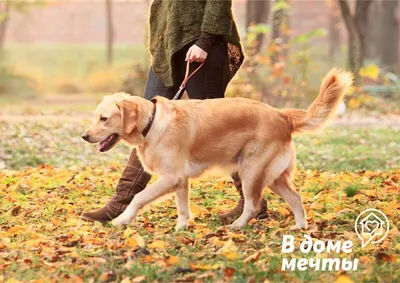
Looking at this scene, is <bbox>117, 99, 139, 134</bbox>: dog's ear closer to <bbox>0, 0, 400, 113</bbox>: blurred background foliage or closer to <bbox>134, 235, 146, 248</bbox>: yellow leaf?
<bbox>134, 235, 146, 248</bbox>: yellow leaf

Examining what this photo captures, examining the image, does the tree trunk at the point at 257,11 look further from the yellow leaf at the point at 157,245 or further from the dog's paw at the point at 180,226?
the yellow leaf at the point at 157,245

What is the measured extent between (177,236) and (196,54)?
1.29 m

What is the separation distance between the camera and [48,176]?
8.73m

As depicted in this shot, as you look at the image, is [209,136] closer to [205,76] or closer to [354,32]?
[205,76]

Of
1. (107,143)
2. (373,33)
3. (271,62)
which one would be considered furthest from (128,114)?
(373,33)

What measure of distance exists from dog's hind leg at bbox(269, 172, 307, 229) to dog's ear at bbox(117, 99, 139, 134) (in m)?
1.09

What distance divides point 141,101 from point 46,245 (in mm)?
1103

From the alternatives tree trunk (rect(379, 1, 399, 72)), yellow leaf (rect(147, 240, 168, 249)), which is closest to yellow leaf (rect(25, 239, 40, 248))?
yellow leaf (rect(147, 240, 168, 249))

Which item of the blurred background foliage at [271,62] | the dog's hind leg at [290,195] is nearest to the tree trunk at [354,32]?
the blurred background foliage at [271,62]

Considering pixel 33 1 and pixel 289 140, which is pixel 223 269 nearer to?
pixel 289 140

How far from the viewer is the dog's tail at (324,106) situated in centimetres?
584

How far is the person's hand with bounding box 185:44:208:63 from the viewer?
5.99 m

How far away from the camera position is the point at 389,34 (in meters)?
26.0

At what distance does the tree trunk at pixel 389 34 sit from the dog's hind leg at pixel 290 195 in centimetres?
2013
